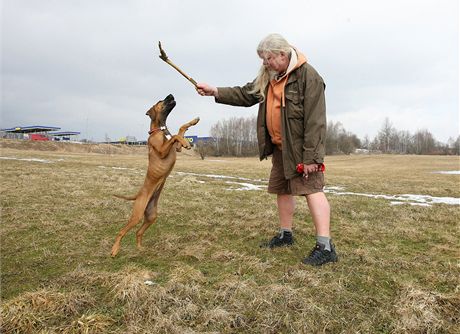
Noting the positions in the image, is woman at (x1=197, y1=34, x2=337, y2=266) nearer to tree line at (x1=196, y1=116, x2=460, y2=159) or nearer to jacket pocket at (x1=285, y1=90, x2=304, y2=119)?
jacket pocket at (x1=285, y1=90, x2=304, y2=119)

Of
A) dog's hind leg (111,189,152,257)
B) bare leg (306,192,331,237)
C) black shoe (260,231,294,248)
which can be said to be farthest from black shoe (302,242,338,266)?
dog's hind leg (111,189,152,257)

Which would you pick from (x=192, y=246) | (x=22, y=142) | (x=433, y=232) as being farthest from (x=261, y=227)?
(x=22, y=142)

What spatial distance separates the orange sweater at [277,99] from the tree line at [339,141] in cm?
7347

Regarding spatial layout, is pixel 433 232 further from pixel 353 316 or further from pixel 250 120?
pixel 250 120

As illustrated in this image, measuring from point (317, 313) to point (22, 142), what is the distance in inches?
2569

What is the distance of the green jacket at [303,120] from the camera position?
3.75 metres

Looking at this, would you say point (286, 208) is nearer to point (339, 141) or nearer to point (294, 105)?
point (294, 105)

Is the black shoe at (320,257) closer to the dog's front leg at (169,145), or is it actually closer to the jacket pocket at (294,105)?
the jacket pocket at (294,105)

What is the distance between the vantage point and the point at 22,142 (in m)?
57.1

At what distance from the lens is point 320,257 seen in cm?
374

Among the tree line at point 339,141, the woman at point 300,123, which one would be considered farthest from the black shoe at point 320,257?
the tree line at point 339,141

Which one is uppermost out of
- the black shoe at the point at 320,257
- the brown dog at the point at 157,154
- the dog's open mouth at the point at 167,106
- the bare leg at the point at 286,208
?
the dog's open mouth at the point at 167,106

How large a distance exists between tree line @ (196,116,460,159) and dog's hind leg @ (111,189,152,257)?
73.5m

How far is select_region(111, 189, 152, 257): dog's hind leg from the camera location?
13.2 feet
